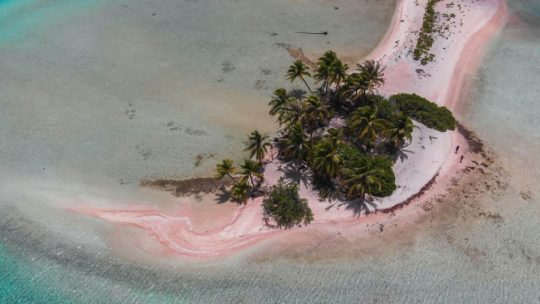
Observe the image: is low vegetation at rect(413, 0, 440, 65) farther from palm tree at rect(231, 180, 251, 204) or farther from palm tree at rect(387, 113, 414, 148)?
palm tree at rect(231, 180, 251, 204)

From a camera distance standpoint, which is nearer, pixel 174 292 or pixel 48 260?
pixel 174 292

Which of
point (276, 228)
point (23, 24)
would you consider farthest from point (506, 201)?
point (23, 24)

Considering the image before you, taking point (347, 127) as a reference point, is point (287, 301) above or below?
below

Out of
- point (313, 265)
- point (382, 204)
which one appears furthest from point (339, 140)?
point (313, 265)

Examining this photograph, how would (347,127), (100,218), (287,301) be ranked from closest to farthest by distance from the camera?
1. (287,301)
2. (100,218)
3. (347,127)

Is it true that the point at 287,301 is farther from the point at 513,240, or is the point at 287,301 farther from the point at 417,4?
the point at 417,4

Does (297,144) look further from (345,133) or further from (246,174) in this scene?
(345,133)

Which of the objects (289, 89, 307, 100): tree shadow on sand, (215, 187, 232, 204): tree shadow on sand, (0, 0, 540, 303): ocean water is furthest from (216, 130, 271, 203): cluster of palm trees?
(289, 89, 307, 100): tree shadow on sand
